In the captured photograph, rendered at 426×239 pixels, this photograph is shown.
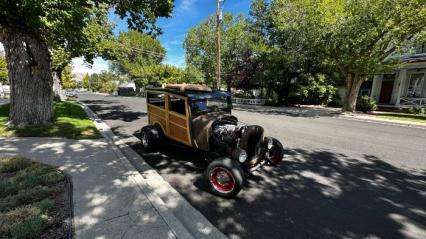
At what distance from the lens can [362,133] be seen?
962cm

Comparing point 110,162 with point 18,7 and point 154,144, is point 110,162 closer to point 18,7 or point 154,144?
point 154,144

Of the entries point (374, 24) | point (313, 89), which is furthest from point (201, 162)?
point (313, 89)

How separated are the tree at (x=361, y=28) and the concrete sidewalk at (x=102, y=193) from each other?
47.5ft

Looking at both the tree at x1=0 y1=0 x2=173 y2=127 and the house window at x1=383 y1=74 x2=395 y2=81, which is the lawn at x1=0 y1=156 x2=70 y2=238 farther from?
A: the house window at x1=383 y1=74 x2=395 y2=81

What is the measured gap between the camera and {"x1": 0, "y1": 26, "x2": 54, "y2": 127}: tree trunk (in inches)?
299

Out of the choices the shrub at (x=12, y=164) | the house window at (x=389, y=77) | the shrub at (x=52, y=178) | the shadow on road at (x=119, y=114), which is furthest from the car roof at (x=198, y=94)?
the house window at (x=389, y=77)

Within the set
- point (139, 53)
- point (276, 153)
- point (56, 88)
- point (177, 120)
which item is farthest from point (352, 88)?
point (139, 53)

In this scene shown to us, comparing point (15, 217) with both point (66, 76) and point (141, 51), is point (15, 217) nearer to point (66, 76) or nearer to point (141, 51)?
point (66, 76)

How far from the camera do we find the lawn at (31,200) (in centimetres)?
271

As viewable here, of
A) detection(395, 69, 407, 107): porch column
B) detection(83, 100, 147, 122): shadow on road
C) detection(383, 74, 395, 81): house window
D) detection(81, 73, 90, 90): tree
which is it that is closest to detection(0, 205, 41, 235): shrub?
detection(83, 100, 147, 122): shadow on road

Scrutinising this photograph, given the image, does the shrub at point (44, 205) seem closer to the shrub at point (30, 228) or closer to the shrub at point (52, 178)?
the shrub at point (30, 228)

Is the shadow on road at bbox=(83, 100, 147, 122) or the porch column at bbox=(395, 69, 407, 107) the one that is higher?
the porch column at bbox=(395, 69, 407, 107)

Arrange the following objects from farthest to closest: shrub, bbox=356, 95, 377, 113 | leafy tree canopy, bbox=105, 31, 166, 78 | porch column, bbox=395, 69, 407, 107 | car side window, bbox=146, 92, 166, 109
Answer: leafy tree canopy, bbox=105, 31, 166, 78 < porch column, bbox=395, 69, 407, 107 < shrub, bbox=356, 95, 377, 113 < car side window, bbox=146, 92, 166, 109

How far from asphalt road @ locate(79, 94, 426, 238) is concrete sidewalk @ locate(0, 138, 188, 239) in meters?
0.75
